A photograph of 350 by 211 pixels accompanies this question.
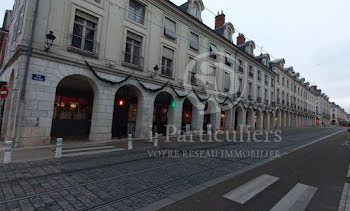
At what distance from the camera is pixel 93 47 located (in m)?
9.71

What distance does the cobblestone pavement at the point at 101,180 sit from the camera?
310 centimetres

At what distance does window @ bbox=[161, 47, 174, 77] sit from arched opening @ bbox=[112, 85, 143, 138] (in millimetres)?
3035

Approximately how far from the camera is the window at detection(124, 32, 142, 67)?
1130 cm

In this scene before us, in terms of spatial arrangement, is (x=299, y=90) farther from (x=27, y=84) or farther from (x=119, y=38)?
(x=27, y=84)

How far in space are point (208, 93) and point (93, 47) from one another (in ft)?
36.1

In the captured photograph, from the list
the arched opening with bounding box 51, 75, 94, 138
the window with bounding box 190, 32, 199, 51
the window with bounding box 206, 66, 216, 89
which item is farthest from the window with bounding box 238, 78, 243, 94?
the arched opening with bounding box 51, 75, 94, 138

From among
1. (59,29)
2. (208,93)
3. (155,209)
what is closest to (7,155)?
(155,209)

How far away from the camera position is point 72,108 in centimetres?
1216

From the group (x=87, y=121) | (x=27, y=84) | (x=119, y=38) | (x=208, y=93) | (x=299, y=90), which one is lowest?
(x=87, y=121)

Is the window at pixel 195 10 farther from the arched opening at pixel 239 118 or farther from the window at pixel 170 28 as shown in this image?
the arched opening at pixel 239 118

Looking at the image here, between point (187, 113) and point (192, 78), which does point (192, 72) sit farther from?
point (187, 113)

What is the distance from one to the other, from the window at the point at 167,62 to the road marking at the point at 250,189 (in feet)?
34.1

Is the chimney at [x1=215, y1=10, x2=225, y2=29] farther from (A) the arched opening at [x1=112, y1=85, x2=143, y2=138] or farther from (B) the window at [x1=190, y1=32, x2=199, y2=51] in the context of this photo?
(A) the arched opening at [x1=112, y1=85, x2=143, y2=138]

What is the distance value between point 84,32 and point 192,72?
9.21 metres
